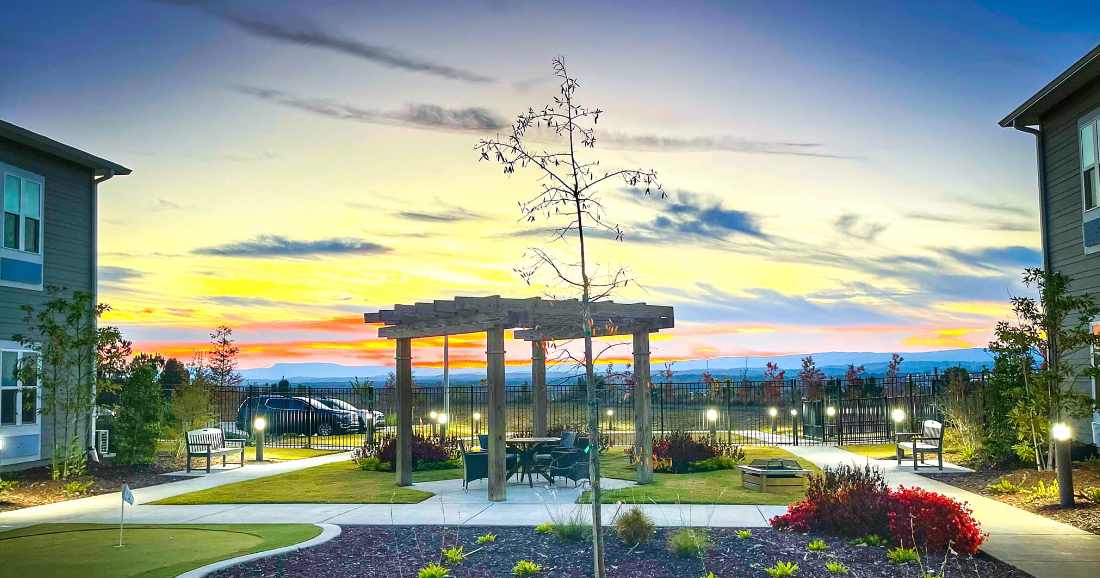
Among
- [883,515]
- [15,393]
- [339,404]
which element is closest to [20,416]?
[15,393]

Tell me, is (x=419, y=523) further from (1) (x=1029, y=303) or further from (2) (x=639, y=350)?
(1) (x=1029, y=303)

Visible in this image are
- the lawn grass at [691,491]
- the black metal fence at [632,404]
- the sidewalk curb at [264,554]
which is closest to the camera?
the sidewalk curb at [264,554]

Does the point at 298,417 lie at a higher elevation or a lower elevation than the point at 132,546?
higher

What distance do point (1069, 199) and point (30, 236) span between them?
20082 millimetres

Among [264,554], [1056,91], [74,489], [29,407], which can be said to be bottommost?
[74,489]

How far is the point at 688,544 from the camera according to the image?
7930mm

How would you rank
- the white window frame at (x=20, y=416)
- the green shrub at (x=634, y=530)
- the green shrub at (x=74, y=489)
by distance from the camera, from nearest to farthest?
the green shrub at (x=634, y=530)
the green shrub at (x=74, y=489)
the white window frame at (x=20, y=416)

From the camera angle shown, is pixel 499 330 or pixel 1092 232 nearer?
pixel 499 330

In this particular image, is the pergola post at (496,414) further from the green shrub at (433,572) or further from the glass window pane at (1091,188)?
the glass window pane at (1091,188)

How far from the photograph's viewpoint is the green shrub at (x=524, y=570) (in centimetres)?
734

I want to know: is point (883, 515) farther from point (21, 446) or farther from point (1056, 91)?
point (21, 446)

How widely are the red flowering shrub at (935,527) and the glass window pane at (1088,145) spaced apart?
358 inches

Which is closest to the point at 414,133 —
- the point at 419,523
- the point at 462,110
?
the point at 462,110

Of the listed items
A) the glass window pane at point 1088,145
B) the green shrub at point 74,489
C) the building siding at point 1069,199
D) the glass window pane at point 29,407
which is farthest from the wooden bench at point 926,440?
the glass window pane at point 29,407
